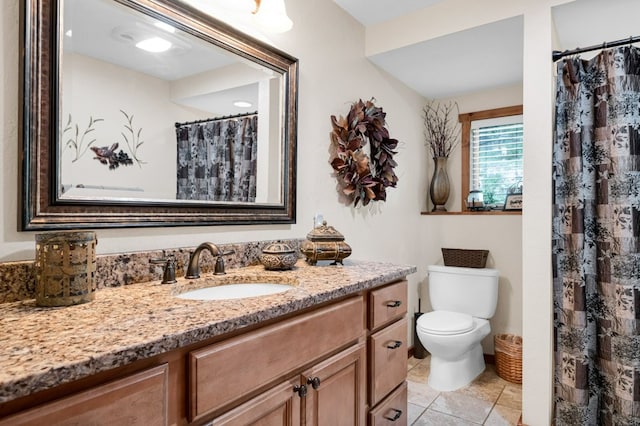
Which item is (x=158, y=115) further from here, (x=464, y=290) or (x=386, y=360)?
(x=464, y=290)

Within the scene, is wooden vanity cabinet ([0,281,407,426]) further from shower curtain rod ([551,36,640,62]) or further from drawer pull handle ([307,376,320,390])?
shower curtain rod ([551,36,640,62])

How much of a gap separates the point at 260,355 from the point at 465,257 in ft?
8.23

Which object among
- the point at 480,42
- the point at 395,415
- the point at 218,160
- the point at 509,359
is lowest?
the point at 509,359

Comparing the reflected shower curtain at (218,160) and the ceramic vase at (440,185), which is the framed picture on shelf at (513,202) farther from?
the reflected shower curtain at (218,160)

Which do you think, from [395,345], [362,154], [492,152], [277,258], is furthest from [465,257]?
[277,258]

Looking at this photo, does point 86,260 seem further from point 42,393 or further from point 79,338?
point 42,393

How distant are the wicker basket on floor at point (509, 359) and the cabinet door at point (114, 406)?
102 inches

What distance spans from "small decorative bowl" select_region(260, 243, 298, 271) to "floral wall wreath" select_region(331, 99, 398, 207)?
0.84 metres

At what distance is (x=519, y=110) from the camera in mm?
3082

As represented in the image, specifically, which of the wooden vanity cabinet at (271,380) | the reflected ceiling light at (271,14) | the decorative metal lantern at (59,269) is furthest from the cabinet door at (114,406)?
the reflected ceiling light at (271,14)

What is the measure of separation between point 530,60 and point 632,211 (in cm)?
92

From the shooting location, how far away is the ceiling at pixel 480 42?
1.99 m

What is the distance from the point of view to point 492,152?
10.6 ft

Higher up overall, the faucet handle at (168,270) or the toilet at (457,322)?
the faucet handle at (168,270)
